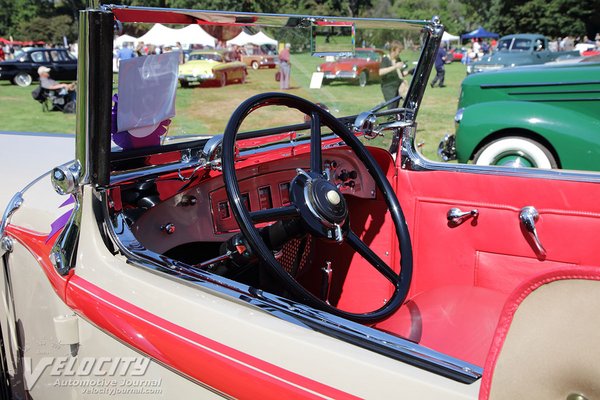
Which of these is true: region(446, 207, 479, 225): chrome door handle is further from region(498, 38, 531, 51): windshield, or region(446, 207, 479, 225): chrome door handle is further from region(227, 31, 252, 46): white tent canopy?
region(498, 38, 531, 51): windshield

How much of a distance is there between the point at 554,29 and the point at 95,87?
4125cm

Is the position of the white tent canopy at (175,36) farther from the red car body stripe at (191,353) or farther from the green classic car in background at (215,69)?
the red car body stripe at (191,353)

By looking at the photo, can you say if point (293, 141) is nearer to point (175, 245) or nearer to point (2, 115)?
point (175, 245)

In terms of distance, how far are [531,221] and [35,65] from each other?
20555 millimetres

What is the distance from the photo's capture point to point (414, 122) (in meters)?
2.37

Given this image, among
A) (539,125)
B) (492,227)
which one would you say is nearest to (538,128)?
(539,125)

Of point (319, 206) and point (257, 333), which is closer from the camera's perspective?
point (257, 333)

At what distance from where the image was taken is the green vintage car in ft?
16.2

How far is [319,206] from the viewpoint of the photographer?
1468 mm

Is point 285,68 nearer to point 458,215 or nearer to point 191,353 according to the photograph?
point 458,215

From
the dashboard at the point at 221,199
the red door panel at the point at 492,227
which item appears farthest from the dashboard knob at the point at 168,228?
the red door panel at the point at 492,227

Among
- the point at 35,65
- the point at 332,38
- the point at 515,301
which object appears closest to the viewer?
the point at 515,301

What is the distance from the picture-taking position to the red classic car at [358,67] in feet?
7.12

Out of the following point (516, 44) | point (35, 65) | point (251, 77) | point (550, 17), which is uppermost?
point (550, 17)
